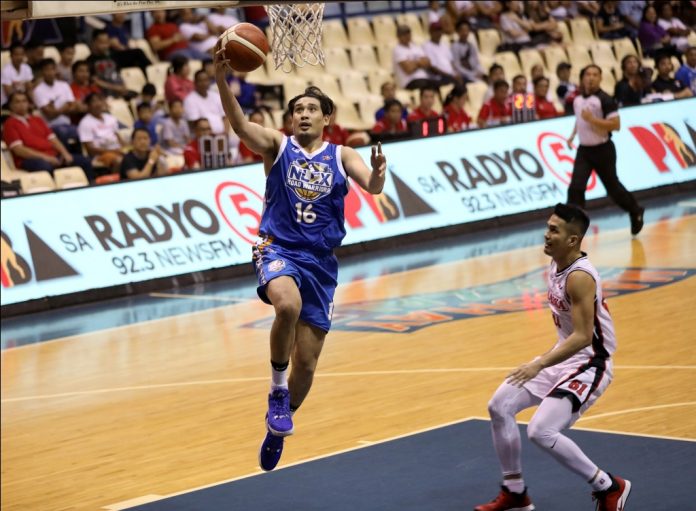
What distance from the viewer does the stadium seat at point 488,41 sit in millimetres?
23422

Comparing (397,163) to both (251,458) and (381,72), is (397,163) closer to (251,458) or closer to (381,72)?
(381,72)

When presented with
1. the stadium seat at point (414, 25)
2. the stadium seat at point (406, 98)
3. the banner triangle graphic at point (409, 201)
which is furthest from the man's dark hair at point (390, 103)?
the stadium seat at point (414, 25)

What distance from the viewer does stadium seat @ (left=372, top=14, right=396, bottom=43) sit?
22641 mm

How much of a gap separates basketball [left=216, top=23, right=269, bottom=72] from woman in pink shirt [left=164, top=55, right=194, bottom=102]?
422 inches

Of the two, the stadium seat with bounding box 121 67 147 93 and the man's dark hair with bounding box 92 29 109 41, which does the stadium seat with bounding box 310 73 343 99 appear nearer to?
the stadium seat with bounding box 121 67 147 93

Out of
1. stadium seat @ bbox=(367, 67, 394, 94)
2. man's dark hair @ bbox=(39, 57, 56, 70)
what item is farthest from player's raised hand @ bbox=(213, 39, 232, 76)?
stadium seat @ bbox=(367, 67, 394, 94)

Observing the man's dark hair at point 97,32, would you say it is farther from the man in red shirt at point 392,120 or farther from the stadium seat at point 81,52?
the man in red shirt at point 392,120

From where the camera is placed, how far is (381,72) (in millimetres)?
21656

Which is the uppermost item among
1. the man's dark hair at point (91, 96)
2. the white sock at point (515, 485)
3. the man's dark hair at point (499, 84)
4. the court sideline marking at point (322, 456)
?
the man's dark hair at point (91, 96)

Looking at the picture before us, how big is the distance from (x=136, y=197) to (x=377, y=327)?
142 inches

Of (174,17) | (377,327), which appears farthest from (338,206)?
(174,17)

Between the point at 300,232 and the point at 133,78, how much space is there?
1139cm

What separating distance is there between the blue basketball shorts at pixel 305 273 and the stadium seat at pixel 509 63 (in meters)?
15.3

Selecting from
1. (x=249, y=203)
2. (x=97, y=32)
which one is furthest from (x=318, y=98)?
(x=97, y=32)
